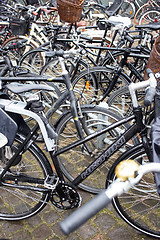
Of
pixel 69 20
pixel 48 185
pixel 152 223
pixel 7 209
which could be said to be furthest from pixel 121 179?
pixel 69 20

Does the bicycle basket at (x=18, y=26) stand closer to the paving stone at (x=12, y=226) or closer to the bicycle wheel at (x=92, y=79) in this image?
the bicycle wheel at (x=92, y=79)

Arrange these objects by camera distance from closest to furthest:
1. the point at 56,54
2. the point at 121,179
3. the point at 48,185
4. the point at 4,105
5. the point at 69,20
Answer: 1. the point at 121,179
2. the point at 4,105
3. the point at 48,185
4. the point at 56,54
5. the point at 69,20

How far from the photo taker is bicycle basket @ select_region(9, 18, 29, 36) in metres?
5.93

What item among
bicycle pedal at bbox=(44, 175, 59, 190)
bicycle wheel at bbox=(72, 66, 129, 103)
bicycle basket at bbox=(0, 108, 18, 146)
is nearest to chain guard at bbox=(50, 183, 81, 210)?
bicycle pedal at bbox=(44, 175, 59, 190)

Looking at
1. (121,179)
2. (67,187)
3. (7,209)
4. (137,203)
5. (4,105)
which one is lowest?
(7,209)

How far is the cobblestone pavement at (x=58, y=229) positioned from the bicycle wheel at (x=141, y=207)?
13cm

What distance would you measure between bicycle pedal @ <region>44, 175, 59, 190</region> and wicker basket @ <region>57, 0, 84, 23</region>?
10.7ft

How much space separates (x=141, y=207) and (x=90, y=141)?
1.05 metres

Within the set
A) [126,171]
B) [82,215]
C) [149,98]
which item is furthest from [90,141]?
[82,215]

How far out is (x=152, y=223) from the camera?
2670 mm

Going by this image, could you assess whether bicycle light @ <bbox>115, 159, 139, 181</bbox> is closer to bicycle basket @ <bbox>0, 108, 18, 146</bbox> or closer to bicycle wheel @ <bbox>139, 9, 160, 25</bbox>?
bicycle basket @ <bbox>0, 108, 18, 146</bbox>

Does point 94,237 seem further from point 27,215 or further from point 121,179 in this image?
point 121,179

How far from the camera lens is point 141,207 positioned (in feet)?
9.41

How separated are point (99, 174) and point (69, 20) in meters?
2.97
